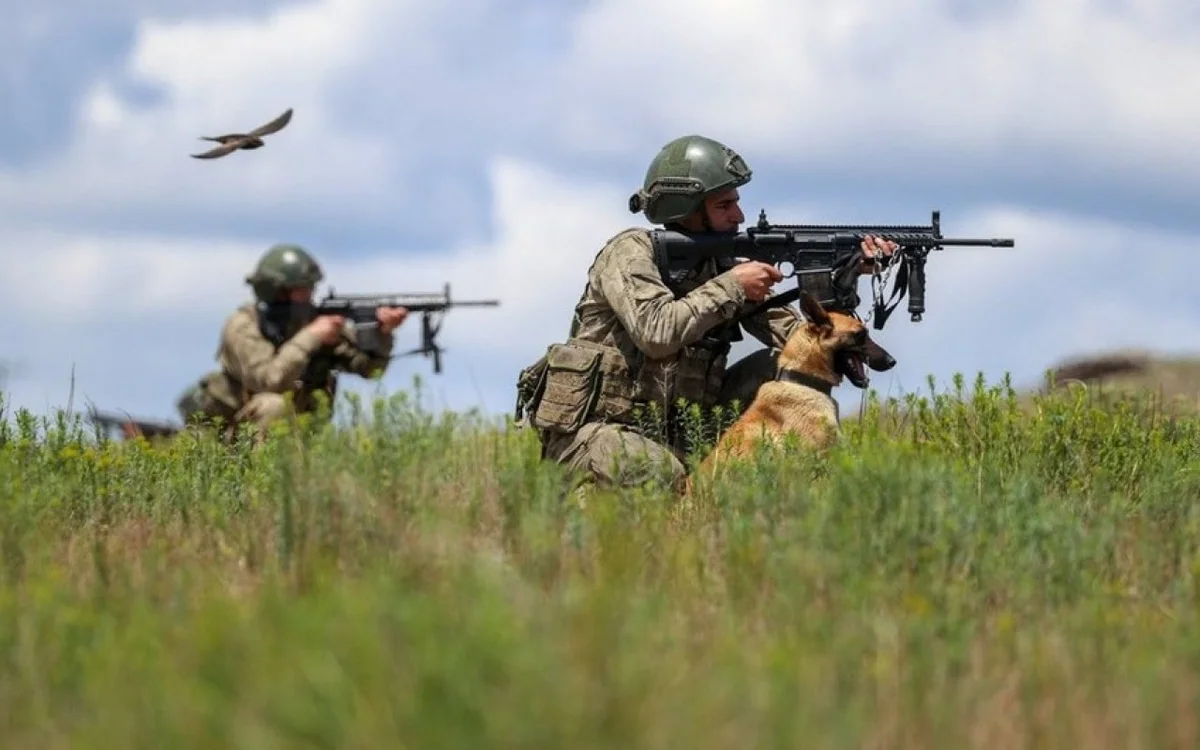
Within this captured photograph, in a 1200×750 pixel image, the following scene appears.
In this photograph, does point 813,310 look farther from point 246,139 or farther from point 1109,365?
point 1109,365

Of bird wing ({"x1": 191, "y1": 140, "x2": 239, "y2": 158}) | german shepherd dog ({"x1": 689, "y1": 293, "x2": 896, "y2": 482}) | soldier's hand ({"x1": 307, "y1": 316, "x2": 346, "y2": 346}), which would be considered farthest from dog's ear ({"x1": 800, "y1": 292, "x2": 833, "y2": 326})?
soldier's hand ({"x1": 307, "y1": 316, "x2": 346, "y2": 346})

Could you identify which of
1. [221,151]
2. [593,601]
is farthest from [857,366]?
[593,601]

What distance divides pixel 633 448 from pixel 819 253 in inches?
57.1

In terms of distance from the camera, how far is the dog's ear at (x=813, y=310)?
8305mm

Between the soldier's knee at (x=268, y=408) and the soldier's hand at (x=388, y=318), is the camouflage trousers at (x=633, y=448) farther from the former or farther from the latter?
the soldier's hand at (x=388, y=318)

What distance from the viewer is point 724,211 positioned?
8.59 meters

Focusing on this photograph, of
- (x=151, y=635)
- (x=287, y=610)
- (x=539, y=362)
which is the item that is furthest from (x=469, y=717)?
(x=539, y=362)

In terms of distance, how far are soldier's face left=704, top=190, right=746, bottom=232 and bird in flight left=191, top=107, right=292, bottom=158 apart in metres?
2.22

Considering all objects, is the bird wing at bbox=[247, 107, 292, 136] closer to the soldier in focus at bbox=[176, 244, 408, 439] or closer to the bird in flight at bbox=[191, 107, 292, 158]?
A: the bird in flight at bbox=[191, 107, 292, 158]

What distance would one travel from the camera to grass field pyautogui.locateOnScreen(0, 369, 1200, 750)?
3.53 m

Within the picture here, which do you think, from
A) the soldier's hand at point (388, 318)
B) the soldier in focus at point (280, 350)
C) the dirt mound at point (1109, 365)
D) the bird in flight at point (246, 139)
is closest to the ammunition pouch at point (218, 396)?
the soldier in focus at point (280, 350)

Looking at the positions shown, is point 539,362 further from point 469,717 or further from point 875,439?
point 469,717

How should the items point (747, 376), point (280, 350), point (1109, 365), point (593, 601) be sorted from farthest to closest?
point (1109, 365), point (280, 350), point (747, 376), point (593, 601)

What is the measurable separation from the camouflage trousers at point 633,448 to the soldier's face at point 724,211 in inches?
27.1
